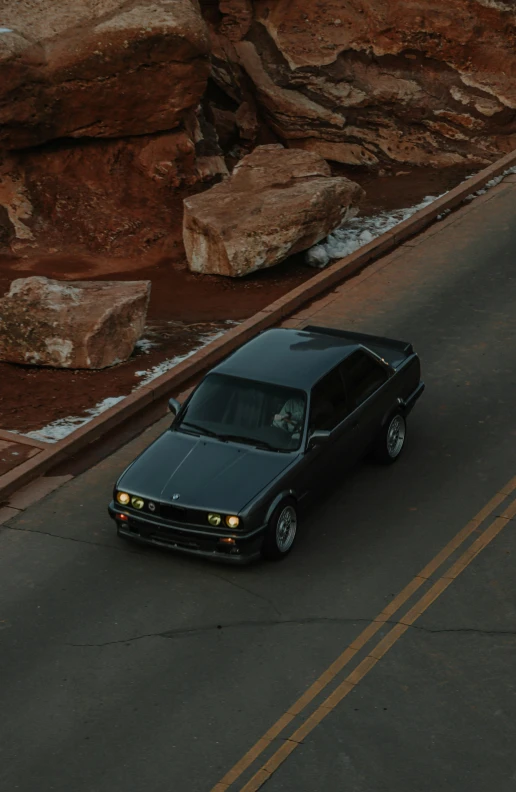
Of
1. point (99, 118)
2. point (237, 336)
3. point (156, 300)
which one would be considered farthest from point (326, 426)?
point (99, 118)

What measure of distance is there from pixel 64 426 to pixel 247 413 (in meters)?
3.22

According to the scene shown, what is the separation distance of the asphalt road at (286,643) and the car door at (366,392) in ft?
2.07

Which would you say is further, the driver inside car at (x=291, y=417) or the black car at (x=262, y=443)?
the driver inside car at (x=291, y=417)

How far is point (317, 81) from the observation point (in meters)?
25.7

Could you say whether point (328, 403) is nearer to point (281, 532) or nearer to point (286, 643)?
point (281, 532)

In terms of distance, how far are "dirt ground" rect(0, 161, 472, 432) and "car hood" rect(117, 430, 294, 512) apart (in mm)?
3174

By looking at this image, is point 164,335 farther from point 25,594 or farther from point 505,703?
point 505,703

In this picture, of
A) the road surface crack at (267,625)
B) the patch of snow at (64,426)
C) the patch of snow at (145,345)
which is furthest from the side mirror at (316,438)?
the patch of snow at (145,345)

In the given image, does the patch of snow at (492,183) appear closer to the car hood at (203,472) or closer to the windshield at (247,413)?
the windshield at (247,413)

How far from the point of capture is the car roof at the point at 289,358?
12391 mm

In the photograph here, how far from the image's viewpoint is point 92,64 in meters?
20.9

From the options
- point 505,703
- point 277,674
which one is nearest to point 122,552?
point 277,674

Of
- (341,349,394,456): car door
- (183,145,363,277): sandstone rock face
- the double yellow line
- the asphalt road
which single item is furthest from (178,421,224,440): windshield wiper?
(183,145,363,277): sandstone rock face

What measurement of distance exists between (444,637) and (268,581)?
1787 mm
